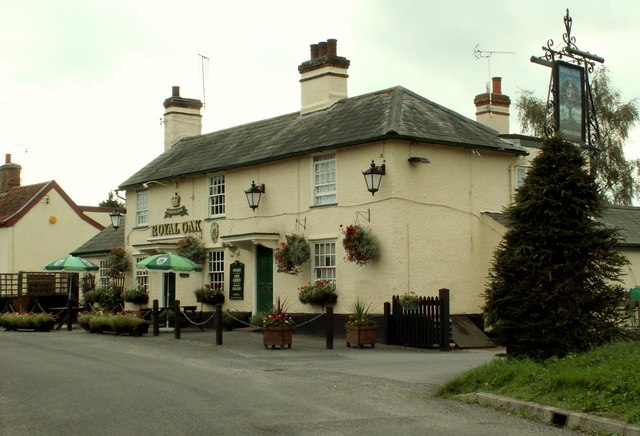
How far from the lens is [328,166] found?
916 inches

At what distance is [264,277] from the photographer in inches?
1001

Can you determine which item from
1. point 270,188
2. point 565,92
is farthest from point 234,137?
point 565,92

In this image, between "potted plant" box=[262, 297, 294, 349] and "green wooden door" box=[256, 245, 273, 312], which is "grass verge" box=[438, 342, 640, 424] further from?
"green wooden door" box=[256, 245, 273, 312]

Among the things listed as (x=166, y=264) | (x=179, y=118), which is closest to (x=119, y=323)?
(x=166, y=264)

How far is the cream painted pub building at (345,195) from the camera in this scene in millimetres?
21625

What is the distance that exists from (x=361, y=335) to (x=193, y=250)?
895 centimetres

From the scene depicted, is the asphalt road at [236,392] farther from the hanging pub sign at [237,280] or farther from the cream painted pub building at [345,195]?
the hanging pub sign at [237,280]

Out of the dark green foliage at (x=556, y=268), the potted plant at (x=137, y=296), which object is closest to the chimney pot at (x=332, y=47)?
the potted plant at (x=137, y=296)

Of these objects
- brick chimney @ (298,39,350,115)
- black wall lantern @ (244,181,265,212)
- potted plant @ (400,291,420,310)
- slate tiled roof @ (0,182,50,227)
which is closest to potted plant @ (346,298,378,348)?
potted plant @ (400,291,420,310)

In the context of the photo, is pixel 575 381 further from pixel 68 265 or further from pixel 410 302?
pixel 68 265

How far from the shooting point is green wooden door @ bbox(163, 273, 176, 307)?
29641 millimetres

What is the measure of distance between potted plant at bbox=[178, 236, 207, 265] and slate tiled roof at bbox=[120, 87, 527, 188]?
83.8 inches

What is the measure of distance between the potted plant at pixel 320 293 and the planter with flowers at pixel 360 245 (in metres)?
1.28

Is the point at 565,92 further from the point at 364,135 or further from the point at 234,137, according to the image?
the point at 234,137
